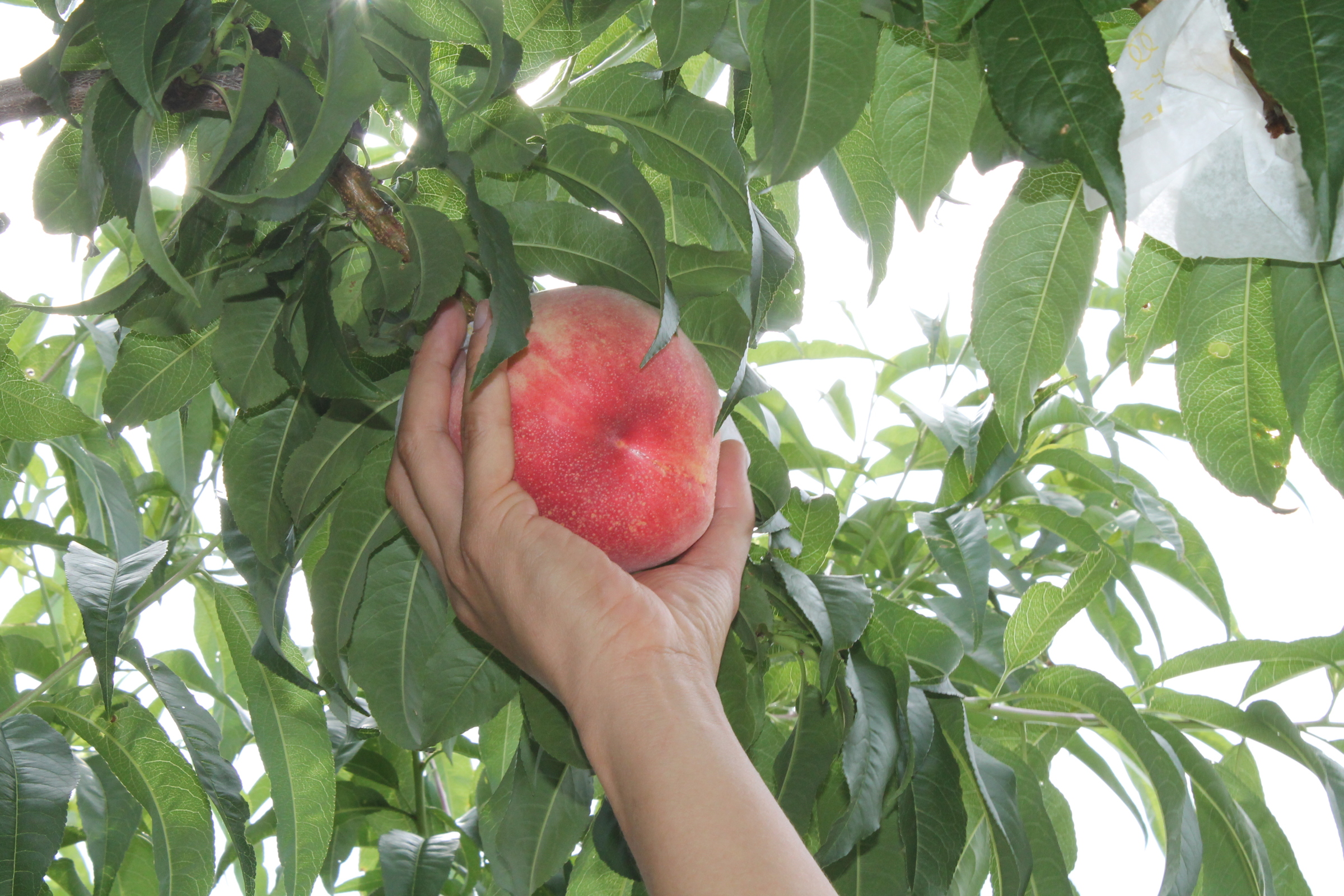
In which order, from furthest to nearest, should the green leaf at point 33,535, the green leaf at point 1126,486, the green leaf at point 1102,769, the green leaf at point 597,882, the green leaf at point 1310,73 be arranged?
the green leaf at point 1102,769, the green leaf at point 1126,486, the green leaf at point 33,535, the green leaf at point 597,882, the green leaf at point 1310,73

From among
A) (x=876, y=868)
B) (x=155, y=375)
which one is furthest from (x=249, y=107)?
(x=876, y=868)

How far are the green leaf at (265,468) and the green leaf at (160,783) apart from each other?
25 centimetres

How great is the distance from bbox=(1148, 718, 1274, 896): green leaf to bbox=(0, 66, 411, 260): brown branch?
2.13ft

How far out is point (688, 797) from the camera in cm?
44

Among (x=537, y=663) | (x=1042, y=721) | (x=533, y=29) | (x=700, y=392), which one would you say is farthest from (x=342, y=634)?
(x=1042, y=721)

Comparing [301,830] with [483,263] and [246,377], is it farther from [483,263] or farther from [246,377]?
[483,263]

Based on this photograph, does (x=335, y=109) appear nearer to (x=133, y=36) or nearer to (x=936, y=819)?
(x=133, y=36)

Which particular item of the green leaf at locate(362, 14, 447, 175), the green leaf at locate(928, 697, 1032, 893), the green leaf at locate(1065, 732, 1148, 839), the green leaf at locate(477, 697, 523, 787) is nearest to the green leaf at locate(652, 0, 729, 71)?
the green leaf at locate(362, 14, 447, 175)

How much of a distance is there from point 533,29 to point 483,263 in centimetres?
18

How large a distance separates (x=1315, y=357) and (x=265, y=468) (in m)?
0.61

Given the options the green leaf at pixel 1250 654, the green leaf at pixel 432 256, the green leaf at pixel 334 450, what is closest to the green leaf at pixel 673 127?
the green leaf at pixel 432 256

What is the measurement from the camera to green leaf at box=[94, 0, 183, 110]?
1.35ft

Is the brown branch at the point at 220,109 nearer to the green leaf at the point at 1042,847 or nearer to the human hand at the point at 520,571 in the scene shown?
the human hand at the point at 520,571

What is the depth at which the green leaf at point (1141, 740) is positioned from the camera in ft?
2.09
